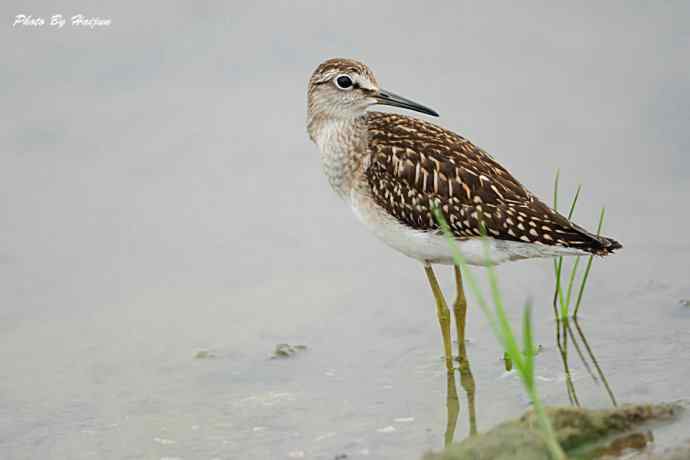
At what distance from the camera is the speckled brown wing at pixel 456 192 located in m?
8.34

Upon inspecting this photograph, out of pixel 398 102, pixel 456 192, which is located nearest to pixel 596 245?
pixel 456 192

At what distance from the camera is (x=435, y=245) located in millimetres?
8562

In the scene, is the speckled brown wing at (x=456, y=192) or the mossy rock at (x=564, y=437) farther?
the speckled brown wing at (x=456, y=192)

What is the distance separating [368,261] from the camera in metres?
10.8

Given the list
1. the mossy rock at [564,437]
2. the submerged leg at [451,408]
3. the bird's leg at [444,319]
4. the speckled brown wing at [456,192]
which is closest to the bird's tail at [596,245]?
the speckled brown wing at [456,192]

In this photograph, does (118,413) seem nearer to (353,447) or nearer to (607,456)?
(353,447)

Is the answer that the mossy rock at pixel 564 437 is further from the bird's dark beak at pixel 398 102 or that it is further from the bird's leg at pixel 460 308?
the bird's dark beak at pixel 398 102

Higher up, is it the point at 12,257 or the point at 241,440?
the point at 12,257

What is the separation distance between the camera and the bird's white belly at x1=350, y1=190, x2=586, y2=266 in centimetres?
845

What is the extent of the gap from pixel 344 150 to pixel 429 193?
938mm

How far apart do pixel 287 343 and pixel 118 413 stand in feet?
5.44

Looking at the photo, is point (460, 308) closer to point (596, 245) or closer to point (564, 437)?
point (596, 245)

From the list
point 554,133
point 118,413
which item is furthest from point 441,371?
point 554,133

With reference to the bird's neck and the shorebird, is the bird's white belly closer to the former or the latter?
the shorebird
